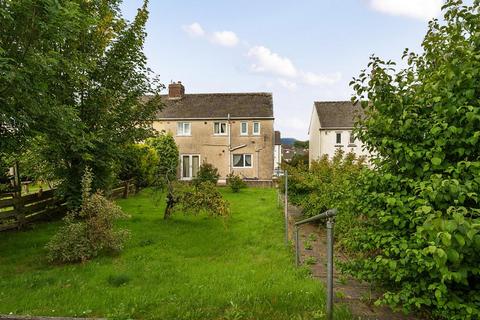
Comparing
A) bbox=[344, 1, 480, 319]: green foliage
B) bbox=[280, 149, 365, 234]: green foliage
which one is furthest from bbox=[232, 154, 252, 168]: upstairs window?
bbox=[344, 1, 480, 319]: green foliage

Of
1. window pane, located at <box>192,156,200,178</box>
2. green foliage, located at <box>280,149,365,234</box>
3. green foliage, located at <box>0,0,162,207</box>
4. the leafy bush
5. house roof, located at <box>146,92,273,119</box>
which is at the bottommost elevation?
the leafy bush

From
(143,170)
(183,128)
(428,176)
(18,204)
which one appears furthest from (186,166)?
(428,176)

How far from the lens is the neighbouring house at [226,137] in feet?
91.6

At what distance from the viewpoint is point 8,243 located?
8617mm

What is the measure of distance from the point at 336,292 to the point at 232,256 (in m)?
2.91

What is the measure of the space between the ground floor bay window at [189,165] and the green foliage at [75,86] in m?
16.5

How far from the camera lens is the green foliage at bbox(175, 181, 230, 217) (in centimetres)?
1027

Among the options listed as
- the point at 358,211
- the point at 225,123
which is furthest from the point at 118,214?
the point at 225,123

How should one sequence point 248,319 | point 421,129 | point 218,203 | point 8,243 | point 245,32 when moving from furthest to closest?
point 245,32 → point 218,203 → point 8,243 → point 248,319 → point 421,129

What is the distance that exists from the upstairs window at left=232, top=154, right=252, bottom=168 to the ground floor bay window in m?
3.42

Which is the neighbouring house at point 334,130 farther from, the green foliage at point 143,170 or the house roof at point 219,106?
the green foliage at point 143,170

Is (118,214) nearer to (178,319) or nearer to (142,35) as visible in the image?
(178,319)

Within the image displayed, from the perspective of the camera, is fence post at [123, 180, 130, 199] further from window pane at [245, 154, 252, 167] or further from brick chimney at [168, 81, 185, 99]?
brick chimney at [168, 81, 185, 99]

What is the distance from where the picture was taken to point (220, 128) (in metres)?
28.4
